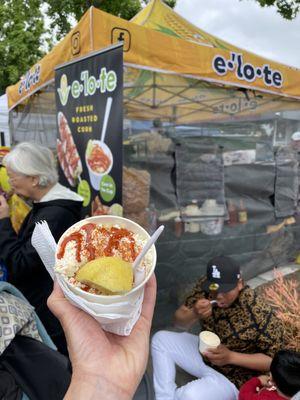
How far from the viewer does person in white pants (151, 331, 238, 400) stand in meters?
2.26

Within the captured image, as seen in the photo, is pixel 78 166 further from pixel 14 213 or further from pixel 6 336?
pixel 6 336

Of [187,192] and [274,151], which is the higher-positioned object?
[274,151]

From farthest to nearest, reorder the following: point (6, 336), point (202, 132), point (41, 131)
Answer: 1. point (41, 131)
2. point (202, 132)
3. point (6, 336)

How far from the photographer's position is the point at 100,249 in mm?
1026

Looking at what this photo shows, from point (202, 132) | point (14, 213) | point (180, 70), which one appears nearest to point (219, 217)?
point (202, 132)

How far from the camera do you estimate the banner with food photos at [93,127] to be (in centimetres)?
237

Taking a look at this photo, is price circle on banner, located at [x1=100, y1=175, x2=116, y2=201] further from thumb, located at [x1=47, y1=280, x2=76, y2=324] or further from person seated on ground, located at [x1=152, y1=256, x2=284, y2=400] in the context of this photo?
thumb, located at [x1=47, y1=280, x2=76, y2=324]

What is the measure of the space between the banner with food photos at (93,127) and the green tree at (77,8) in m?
7.49

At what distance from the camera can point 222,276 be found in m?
2.41

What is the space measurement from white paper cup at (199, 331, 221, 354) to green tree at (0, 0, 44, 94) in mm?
13253

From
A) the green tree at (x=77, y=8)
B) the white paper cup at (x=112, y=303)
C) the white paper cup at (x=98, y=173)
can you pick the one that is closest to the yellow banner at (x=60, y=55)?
the white paper cup at (x=98, y=173)

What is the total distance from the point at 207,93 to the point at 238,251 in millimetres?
2316

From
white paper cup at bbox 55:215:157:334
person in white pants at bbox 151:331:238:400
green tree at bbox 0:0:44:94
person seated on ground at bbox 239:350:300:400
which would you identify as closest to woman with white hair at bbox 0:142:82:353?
person in white pants at bbox 151:331:238:400

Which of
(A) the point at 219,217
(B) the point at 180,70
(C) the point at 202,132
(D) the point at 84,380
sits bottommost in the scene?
(A) the point at 219,217
